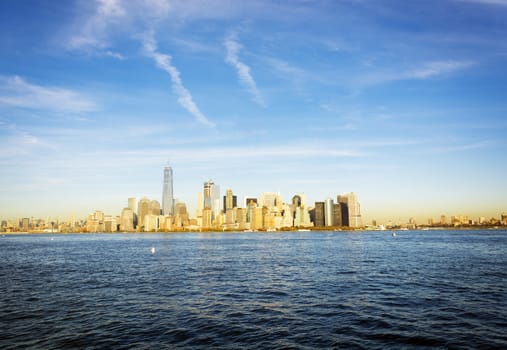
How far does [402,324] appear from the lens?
94.2ft

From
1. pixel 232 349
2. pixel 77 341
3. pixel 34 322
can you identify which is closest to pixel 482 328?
pixel 232 349

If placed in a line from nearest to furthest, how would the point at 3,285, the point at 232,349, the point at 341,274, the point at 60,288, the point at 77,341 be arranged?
the point at 232,349
the point at 77,341
the point at 60,288
the point at 3,285
the point at 341,274

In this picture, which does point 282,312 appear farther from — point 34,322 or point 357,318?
point 34,322

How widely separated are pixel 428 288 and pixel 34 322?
139 ft

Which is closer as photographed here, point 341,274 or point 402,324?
point 402,324

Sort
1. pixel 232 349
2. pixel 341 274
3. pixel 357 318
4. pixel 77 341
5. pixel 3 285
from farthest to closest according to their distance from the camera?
pixel 341 274, pixel 3 285, pixel 357 318, pixel 77 341, pixel 232 349

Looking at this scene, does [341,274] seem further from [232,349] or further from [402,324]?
[232,349]

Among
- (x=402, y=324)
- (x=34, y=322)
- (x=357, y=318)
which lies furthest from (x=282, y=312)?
(x=34, y=322)

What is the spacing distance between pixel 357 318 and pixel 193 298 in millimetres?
18031

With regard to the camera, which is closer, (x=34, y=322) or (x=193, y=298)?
(x=34, y=322)

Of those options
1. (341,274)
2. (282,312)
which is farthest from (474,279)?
(282,312)

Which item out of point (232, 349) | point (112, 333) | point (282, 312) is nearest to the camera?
point (232, 349)

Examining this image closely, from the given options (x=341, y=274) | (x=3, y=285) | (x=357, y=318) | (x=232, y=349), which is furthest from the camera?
(x=341, y=274)

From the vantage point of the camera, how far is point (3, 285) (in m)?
51.8
